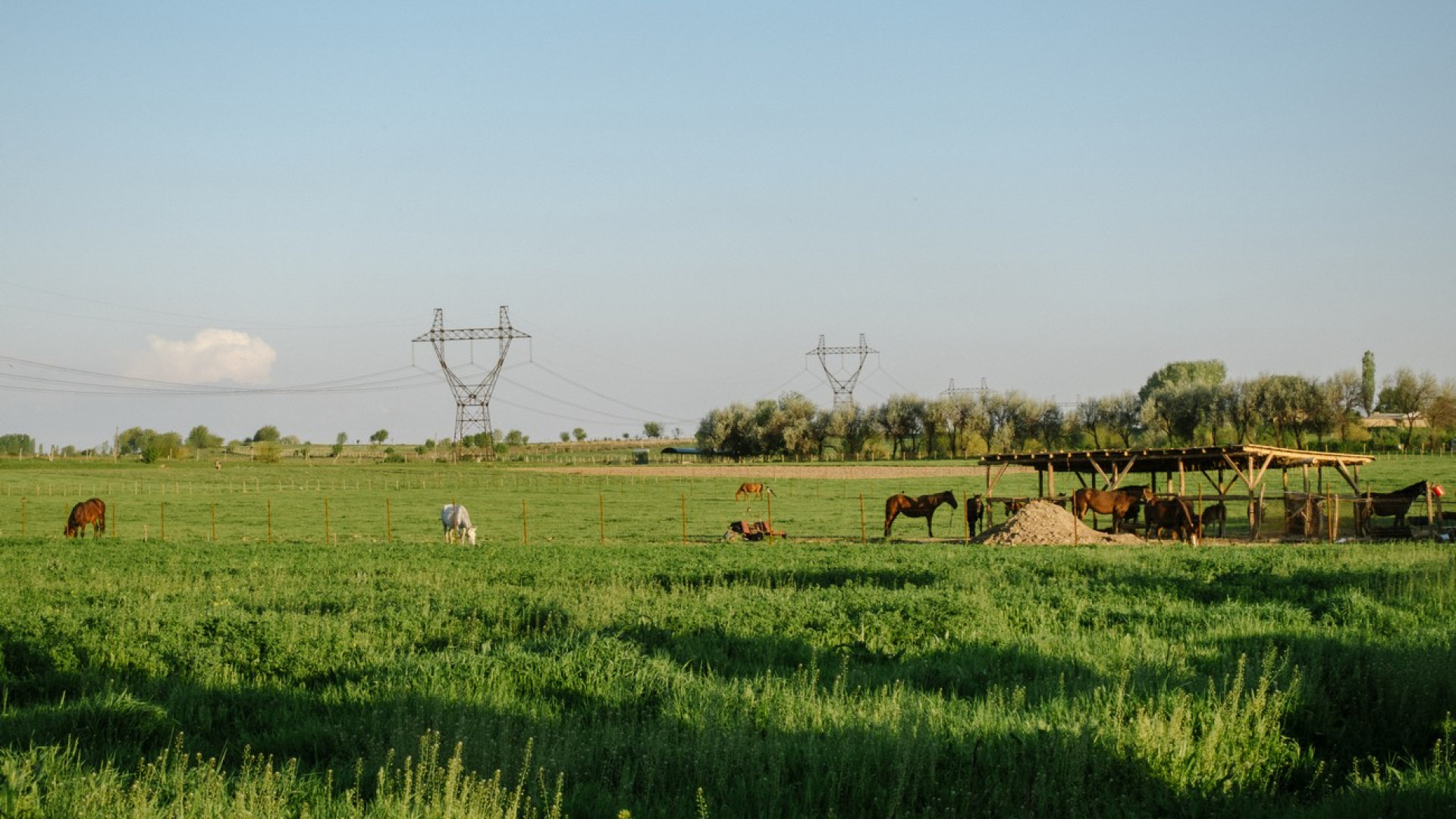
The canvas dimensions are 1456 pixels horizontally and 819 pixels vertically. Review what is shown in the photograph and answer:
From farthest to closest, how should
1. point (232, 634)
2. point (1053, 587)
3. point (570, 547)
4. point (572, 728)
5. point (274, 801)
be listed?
point (570, 547) → point (1053, 587) → point (232, 634) → point (572, 728) → point (274, 801)

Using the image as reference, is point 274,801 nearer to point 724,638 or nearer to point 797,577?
point 724,638

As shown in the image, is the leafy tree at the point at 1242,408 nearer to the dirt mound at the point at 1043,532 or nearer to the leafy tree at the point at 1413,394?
the leafy tree at the point at 1413,394

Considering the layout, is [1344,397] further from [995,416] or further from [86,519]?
[86,519]

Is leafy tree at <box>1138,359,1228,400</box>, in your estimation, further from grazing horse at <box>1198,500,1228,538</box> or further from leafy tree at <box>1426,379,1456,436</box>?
grazing horse at <box>1198,500,1228,538</box>

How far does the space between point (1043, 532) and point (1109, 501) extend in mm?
4908

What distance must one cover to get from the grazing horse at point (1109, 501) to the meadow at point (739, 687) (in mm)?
10379

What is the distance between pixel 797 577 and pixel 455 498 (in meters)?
43.1

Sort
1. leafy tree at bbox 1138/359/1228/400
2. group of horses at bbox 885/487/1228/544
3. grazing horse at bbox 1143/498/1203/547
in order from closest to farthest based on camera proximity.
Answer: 1. grazing horse at bbox 1143/498/1203/547
2. group of horses at bbox 885/487/1228/544
3. leafy tree at bbox 1138/359/1228/400

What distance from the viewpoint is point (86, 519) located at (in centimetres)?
3909

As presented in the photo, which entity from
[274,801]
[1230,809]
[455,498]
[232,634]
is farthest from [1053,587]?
[455,498]

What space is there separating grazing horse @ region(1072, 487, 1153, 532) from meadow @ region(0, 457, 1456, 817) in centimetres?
1038

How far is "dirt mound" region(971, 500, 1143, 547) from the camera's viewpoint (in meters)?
31.5

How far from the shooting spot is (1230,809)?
7.77m

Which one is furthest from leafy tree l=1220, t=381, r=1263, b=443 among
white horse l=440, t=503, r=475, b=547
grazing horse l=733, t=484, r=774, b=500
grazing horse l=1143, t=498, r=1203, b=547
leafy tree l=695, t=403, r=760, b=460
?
white horse l=440, t=503, r=475, b=547
